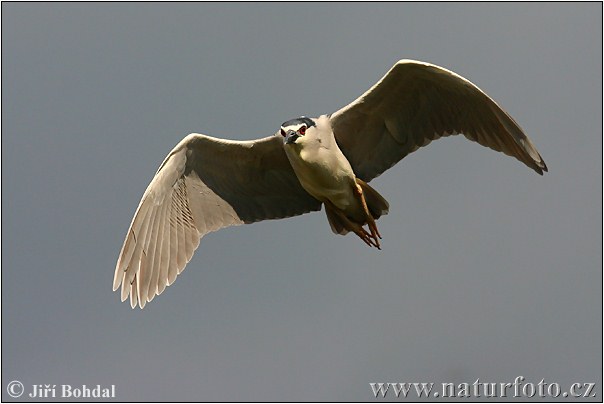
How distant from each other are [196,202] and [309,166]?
185 cm

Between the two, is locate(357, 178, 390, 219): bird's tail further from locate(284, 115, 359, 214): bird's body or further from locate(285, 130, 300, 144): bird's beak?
locate(285, 130, 300, 144): bird's beak

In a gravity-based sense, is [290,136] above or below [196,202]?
above

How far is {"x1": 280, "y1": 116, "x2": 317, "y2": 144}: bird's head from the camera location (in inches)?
432

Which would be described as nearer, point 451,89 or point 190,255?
point 451,89

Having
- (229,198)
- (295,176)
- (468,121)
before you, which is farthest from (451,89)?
(229,198)

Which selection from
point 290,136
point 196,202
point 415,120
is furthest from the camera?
point 196,202

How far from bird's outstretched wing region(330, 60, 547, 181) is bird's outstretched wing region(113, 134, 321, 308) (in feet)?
2.78

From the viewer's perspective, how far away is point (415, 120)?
11.6 m

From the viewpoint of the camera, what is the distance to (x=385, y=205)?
38.4 ft

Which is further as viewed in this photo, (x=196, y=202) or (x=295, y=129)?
(x=196, y=202)

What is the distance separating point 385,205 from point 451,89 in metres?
1.50

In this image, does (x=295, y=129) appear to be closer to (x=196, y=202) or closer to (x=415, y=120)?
(x=415, y=120)

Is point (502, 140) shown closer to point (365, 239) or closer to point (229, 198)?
point (365, 239)

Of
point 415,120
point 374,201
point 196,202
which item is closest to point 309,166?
point 374,201
